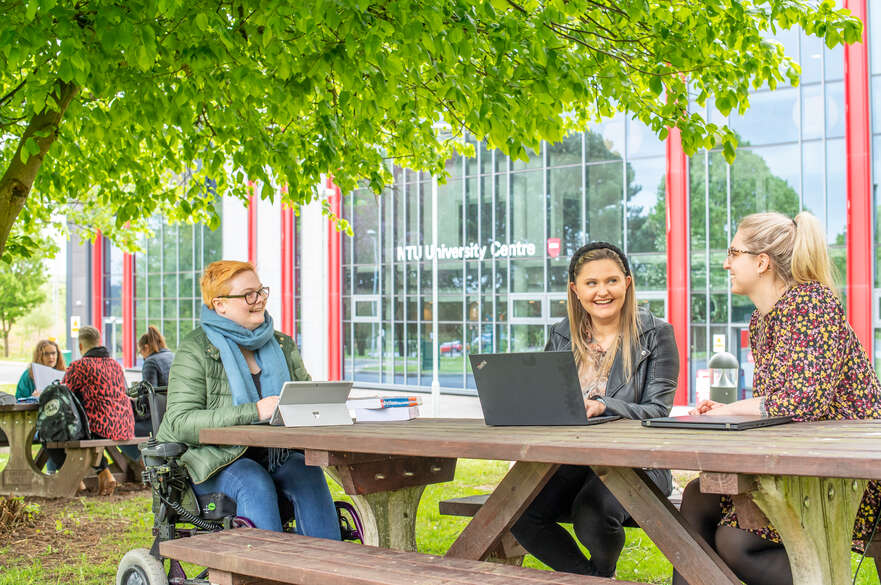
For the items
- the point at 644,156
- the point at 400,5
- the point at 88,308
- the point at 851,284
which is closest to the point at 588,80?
the point at 400,5

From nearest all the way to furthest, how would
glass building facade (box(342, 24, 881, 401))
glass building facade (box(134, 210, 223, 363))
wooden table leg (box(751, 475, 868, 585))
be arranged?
wooden table leg (box(751, 475, 868, 585)) → glass building facade (box(342, 24, 881, 401)) → glass building facade (box(134, 210, 223, 363))

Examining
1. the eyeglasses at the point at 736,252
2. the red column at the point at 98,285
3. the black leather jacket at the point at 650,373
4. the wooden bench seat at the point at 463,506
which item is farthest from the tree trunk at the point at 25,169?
the red column at the point at 98,285

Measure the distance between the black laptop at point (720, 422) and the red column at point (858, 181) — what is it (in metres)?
17.6

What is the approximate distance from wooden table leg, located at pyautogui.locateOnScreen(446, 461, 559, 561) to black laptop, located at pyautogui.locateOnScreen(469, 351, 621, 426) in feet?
0.94

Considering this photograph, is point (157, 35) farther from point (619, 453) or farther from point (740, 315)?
point (740, 315)

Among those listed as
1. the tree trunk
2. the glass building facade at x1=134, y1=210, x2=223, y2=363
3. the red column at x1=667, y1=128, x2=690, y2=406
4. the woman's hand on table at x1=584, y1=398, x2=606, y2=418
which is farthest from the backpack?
the glass building facade at x1=134, y1=210, x2=223, y2=363

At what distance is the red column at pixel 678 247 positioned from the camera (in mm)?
21953

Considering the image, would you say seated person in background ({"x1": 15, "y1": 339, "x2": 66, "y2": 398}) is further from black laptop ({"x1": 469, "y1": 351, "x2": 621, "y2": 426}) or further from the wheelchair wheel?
black laptop ({"x1": 469, "y1": 351, "x2": 621, "y2": 426})

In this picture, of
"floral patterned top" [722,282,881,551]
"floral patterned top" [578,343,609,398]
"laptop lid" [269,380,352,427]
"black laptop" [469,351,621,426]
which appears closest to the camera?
"floral patterned top" [722,282,881,551]

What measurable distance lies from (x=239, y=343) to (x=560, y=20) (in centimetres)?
325

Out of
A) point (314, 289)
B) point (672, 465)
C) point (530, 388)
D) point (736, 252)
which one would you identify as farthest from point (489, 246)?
point (672, 465)

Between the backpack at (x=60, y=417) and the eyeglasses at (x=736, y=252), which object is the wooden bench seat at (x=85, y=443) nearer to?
the backpack at (x=60, y=417)

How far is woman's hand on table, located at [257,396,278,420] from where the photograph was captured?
4.37 metres

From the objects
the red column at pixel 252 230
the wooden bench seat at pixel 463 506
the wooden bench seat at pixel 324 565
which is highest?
the red column at pixel 252 230
